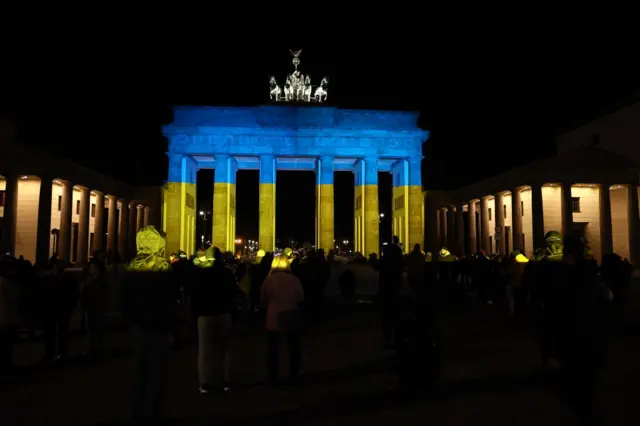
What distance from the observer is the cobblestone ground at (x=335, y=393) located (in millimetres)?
6570

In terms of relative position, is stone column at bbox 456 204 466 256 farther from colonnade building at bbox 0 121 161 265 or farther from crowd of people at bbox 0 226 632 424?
crowd of people at bbox 0 226 632 424

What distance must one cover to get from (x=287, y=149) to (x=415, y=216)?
12.7 meters

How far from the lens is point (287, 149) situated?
48.5 meters

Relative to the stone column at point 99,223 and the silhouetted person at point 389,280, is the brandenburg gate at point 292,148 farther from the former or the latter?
the silhouetted person at point 389,280

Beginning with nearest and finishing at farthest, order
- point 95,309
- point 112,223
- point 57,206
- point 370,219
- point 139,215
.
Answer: point 95,309
point 57,206
point 370,219
point 112,223
point 139,215

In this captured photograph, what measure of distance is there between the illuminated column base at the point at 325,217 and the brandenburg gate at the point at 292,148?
0.09 metres

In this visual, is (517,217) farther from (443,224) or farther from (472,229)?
(443,224)

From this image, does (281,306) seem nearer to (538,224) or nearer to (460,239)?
(538,224)

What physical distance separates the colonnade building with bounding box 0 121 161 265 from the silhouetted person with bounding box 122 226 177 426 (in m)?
30.6

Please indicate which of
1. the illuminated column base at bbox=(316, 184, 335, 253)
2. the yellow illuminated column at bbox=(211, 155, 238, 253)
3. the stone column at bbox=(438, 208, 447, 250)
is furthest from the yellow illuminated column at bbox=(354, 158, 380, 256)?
the yellow illuminated column at bbox=(211, 155, 238, 253)

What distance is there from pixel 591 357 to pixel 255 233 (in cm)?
10645

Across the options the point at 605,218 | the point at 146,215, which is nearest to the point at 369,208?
the point at 605,218

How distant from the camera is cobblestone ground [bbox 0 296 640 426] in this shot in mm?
6570

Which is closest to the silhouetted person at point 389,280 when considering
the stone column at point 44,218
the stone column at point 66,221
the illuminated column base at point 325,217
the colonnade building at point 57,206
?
the colonnade building at point 57,206
